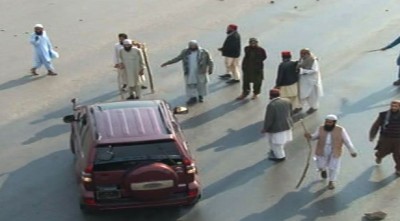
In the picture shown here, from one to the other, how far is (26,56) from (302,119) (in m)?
7.70

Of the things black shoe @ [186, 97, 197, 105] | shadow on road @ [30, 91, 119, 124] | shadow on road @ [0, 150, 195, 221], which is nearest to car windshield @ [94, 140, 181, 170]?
shadow on road @ [0, 150, 195, 221]

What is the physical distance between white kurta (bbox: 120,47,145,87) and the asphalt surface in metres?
0.79

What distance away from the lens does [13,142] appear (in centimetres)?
1330

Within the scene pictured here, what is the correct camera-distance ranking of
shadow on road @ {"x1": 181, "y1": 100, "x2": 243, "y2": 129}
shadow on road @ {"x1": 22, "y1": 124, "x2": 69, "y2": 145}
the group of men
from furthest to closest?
shadow on road @ {"x1": 181, "y1": 100, "x2": 243, "y2": 129} < shadow on road @ {"x1": 22, "y1": 124, "x2": 69, "y2": 145} < the group of men

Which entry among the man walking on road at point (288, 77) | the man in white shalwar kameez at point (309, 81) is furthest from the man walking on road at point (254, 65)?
the man in white shalwar kameez at point (309, 81)

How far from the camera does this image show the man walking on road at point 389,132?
11.5 meters

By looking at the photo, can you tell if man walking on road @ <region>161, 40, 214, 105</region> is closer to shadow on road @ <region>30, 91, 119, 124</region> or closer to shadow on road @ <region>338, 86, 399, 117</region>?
shadow on road @ <region>30, 91, 119, 124</region>

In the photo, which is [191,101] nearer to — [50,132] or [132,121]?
[50,132]

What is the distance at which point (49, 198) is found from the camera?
11195mm

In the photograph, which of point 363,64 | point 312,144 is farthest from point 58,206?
point 363,64

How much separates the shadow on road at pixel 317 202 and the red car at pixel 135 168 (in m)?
1.33

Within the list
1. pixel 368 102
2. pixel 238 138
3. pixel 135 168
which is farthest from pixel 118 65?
pixel 135 168

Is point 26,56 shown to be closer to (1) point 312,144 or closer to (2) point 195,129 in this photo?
(2) point 195,129

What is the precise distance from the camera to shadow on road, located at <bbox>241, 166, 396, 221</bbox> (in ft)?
35.0
